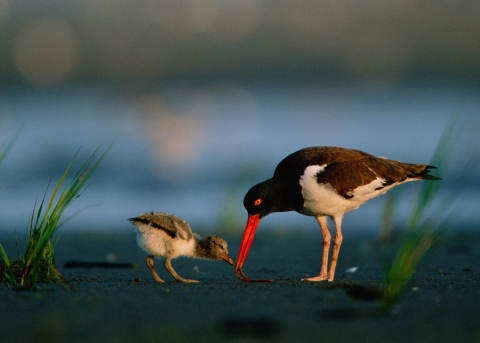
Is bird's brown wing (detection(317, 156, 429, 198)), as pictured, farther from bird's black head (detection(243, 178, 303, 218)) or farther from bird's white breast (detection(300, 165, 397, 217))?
bird's black head (detection(243, 178, 303, 218))

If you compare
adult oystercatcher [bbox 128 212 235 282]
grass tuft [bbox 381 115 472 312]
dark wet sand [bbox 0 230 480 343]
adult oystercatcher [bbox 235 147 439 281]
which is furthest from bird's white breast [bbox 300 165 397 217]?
grass tuft [bbox 381 115 472 312]

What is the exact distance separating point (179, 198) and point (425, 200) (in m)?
11.5

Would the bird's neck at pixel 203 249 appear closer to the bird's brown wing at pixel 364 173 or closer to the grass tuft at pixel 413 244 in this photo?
the bird's brown wing at pixel 364 173

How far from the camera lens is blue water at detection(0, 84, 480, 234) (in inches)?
535

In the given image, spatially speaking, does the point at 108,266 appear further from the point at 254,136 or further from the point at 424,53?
the point at 424,53

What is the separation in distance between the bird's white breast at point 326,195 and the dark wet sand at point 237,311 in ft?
2.27

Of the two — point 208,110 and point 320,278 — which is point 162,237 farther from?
point 208,110

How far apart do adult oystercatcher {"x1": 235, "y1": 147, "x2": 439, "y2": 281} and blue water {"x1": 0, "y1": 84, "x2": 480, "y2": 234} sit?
12.3 ft

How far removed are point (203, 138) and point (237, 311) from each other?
16.5 metres

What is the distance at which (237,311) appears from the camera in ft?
14.5

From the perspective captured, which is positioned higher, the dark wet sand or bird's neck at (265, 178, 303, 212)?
bird's neck at (265, 178, 303, 212)

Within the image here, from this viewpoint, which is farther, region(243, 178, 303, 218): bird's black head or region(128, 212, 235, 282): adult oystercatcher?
region(243, 178, 303, 218): bird's black head

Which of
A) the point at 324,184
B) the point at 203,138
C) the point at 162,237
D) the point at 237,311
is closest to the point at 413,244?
the point at 237,311

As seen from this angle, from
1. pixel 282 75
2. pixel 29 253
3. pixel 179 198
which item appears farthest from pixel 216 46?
pixel 29 253
